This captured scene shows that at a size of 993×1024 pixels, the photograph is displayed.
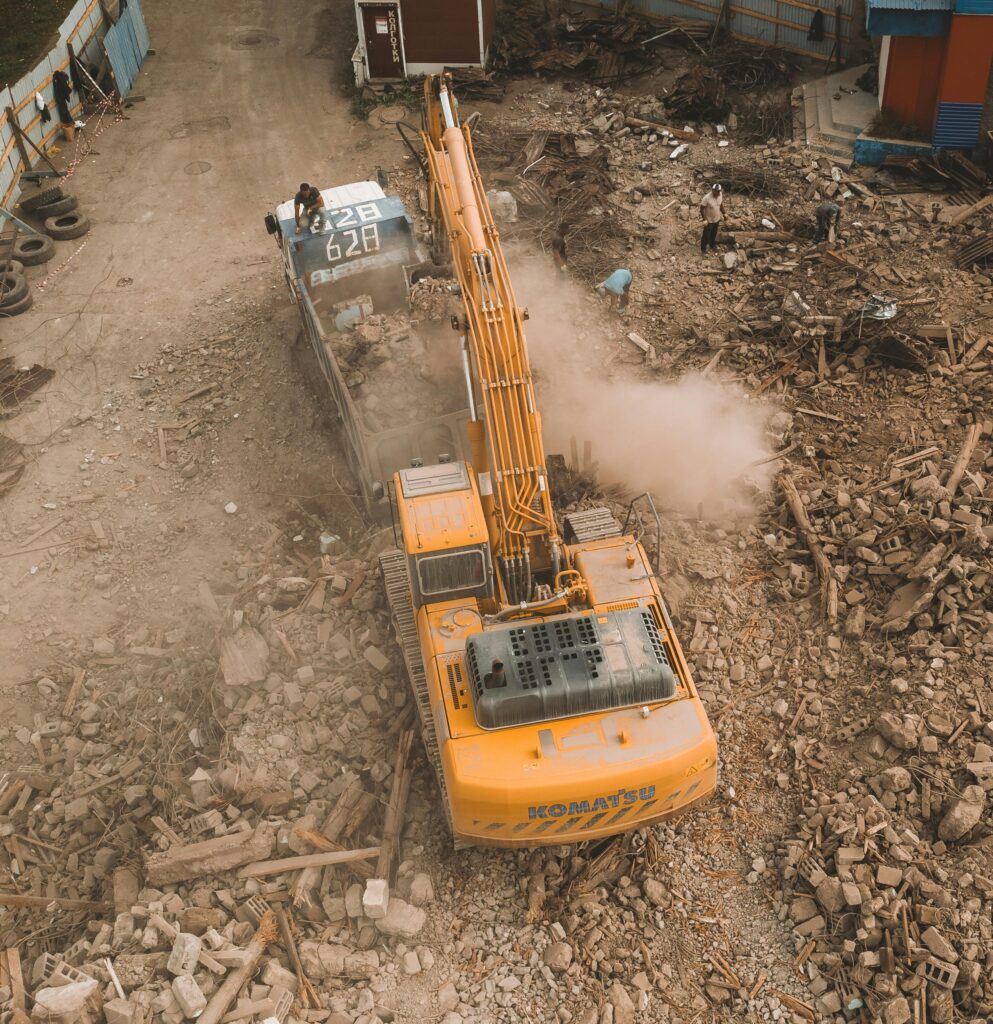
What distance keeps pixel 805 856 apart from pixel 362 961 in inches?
174

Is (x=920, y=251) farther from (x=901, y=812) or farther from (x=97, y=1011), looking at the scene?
(x=97, y=1011)

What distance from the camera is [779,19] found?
24297 mm

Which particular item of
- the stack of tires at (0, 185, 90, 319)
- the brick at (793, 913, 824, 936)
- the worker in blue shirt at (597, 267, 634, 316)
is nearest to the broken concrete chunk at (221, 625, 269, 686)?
the brick at (793, 913, 824, 936)

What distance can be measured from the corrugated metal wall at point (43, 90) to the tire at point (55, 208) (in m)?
0.80

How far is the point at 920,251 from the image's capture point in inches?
707

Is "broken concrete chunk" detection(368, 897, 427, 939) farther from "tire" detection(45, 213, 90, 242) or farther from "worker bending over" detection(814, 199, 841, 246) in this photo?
"tire" detection(45, 213, 90, 242)

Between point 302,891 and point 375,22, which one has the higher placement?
point 375,22

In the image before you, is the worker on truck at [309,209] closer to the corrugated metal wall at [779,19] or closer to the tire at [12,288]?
the tire at [12,288]

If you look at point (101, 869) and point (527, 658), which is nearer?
point (527, 658)

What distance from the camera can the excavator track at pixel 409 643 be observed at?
10.7m

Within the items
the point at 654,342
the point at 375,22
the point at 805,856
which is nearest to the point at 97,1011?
the point at 805,856

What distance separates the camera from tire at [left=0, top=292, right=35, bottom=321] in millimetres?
19234

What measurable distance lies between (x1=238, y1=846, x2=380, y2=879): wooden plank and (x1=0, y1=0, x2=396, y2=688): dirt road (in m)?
4.43

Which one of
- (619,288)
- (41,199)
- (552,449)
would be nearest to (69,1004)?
(552,449)
